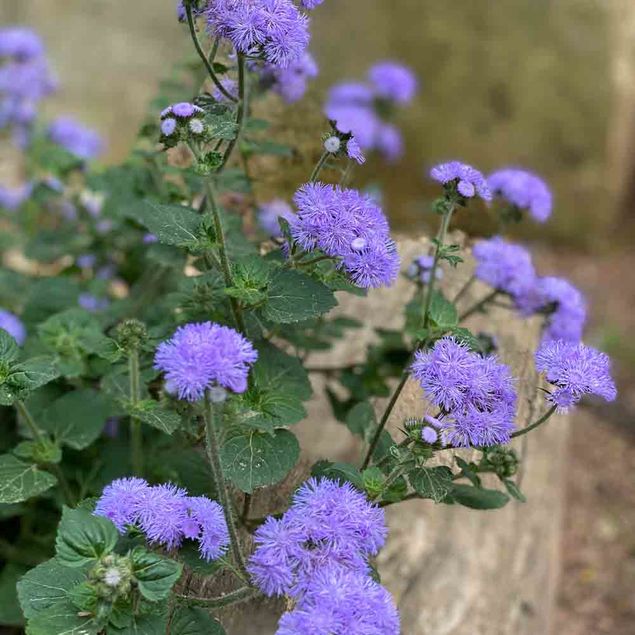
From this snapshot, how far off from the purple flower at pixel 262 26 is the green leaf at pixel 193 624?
3.42ft

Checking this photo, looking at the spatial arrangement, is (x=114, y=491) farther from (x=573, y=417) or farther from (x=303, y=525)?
(x=573, y=417)

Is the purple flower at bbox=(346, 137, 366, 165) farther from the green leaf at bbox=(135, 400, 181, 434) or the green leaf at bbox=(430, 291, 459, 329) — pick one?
the green leaf at bbox=(135, 400, 181, 434)

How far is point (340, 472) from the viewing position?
1.65 m

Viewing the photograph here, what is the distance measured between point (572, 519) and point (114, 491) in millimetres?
2943

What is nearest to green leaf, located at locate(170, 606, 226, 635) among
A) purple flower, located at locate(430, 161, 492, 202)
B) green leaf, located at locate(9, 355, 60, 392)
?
green leaf, located at locate(9, 355, 60, 392)

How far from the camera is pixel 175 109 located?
1.61 meters

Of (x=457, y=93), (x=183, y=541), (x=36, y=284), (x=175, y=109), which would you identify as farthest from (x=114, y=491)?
(x=457, y=93)

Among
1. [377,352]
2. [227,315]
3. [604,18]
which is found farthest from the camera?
[604,18]

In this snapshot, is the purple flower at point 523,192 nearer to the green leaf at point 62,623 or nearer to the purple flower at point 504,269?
the purple flower at point 504,269

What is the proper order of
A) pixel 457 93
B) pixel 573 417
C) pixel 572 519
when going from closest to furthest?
pixel 572 519 → pixel 573 417 → pixel 457 93

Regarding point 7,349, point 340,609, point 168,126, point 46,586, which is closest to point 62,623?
point 46,586

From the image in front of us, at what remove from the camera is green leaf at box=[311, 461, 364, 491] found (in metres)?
1.61

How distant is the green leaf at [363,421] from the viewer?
200 centimetres

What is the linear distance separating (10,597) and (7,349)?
781mm
